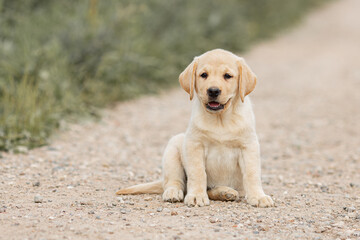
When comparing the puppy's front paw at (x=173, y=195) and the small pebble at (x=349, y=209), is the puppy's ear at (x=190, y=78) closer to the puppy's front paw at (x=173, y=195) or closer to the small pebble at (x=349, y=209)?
the puppy's front paw at (x=173, y=195)

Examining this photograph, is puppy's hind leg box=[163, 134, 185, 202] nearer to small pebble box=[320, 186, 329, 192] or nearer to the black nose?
the black nose

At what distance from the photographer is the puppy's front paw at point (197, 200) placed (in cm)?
438

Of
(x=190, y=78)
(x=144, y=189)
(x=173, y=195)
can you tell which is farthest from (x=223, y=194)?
(x=190, y=78)

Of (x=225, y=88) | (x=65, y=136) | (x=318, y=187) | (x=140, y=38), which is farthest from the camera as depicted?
(x=140, y=38)

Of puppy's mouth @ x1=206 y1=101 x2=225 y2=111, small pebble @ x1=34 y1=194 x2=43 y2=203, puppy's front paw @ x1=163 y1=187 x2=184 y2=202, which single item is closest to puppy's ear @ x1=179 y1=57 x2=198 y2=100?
puppy's mouth @ x1=206 y1=101 x2=225 y2=111

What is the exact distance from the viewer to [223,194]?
179 inches

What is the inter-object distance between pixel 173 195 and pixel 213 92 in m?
0.98

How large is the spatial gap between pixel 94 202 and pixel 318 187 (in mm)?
2454

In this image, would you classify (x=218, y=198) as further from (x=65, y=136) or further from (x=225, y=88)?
(x=65, y=136)

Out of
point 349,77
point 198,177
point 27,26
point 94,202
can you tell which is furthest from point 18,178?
point 349,77

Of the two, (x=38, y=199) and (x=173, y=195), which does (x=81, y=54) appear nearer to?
(x=38, y=199)

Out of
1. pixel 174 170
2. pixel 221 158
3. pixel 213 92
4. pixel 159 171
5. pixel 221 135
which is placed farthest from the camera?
pixel 159 171

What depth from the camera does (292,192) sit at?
206 inches

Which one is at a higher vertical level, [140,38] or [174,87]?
[140,38]
